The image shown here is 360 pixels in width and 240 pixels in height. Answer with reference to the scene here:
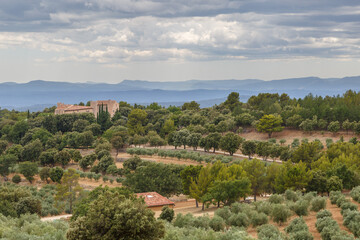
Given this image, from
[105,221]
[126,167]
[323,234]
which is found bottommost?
[126,167]

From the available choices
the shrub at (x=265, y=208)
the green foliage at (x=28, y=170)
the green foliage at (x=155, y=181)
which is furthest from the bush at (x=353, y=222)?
the green foliage at (x=28, y=170)

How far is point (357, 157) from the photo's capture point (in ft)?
163

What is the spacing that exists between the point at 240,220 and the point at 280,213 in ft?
8.57

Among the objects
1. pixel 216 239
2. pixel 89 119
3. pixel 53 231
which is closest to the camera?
→ pixel 216 239

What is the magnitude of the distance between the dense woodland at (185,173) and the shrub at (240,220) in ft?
0.22

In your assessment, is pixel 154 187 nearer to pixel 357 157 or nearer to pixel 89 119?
pixel 357 157

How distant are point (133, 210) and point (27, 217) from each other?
15.1 m

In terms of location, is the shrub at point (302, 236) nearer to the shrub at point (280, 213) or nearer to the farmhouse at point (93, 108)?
the shrub at point (280, 213)

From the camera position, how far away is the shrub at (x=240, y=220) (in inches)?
1046

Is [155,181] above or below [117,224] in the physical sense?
below

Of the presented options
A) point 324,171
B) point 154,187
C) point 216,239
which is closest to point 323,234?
point 216,239

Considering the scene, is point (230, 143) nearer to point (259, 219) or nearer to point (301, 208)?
point (301, 208)

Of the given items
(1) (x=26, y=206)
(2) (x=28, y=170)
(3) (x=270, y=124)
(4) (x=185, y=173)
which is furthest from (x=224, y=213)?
(3) (x=270, y=124)

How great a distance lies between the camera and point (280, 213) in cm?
2669
